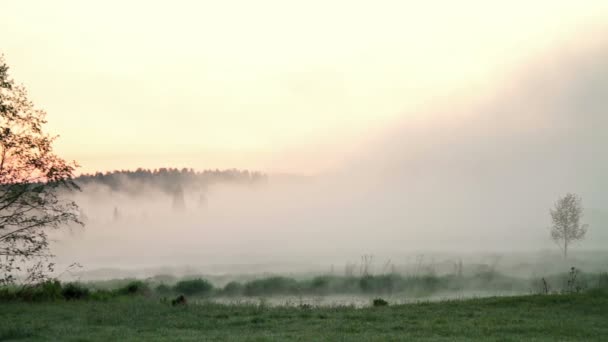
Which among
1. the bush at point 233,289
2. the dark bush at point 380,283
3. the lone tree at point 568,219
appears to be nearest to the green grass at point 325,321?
the bush at point 233,289

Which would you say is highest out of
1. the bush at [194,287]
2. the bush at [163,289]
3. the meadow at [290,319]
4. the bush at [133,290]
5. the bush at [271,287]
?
the meadow at [290,319]

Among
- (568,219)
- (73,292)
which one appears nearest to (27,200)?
(73,292)

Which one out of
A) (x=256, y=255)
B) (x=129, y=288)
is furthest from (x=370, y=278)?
(x=256, y=255)

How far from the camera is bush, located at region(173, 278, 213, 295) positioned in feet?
188

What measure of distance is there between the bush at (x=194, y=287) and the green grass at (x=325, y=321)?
2163cm

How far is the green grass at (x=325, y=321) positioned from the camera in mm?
23828

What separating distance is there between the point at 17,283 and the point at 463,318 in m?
29.2

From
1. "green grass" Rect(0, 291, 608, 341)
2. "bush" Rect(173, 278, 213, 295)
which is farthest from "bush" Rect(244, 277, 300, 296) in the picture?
"green grass" Rect(0, 291, 608, 341)

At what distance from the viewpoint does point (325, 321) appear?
27844 mm

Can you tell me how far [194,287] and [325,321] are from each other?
32.9 metres

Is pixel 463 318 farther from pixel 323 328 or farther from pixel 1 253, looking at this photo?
pixel 1 253

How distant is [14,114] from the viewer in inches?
1586

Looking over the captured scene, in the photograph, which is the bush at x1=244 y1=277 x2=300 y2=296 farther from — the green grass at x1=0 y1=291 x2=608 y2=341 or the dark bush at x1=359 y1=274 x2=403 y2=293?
the green grass at x1=0 y1=291 x2=608 y2=341

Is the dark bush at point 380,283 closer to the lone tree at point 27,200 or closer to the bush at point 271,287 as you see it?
the bush at point 271,287
